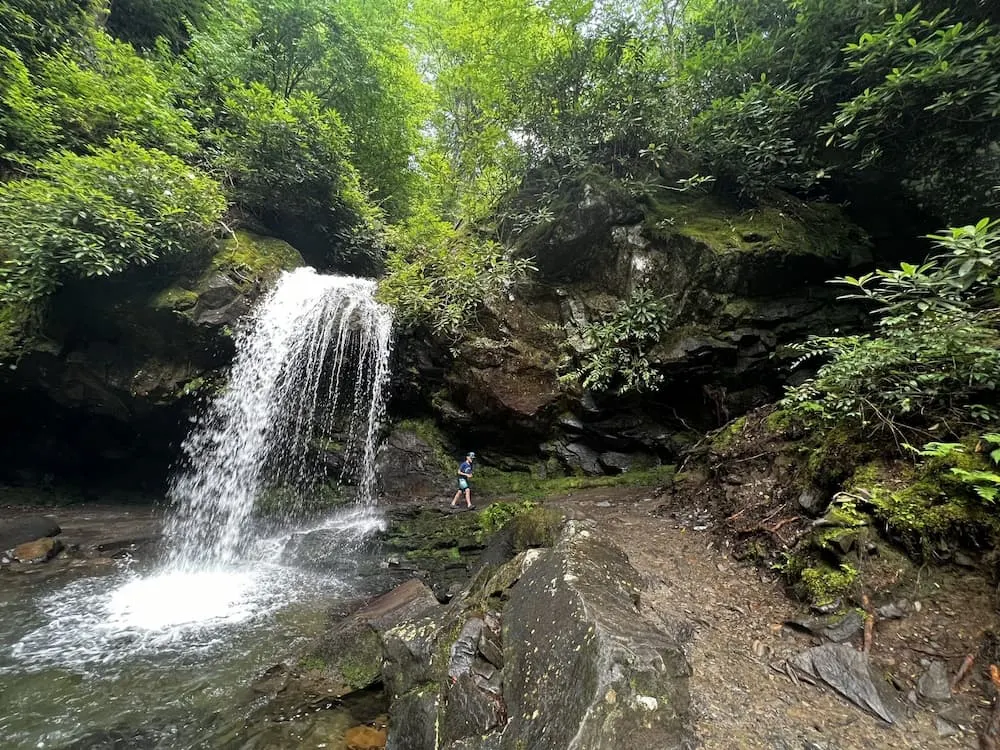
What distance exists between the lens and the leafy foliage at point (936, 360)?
3.57 metres

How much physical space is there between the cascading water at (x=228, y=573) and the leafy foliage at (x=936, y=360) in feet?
21.0

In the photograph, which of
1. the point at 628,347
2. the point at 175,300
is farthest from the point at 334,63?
the point at 628,347

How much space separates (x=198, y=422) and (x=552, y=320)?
325 inches

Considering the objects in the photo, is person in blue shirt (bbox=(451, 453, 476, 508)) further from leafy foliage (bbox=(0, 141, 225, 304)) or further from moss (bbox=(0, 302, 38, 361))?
moss (bbox=(0, 302, 38, 361))

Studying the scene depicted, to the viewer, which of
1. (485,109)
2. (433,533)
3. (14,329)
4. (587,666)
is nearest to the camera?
(587,666)

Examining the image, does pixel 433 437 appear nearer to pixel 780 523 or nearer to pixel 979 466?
pixel 780 523

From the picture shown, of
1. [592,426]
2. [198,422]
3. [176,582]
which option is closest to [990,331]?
[592,426]

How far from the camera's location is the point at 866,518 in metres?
3.56

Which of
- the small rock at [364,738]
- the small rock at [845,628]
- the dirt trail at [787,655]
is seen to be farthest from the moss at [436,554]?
the small rock at [845,628]

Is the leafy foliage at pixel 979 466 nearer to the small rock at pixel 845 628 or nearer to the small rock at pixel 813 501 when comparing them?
the small rock at pixel 813 501

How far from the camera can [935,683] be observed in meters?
2.59

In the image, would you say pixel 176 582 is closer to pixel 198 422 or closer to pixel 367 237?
pixel 198 422

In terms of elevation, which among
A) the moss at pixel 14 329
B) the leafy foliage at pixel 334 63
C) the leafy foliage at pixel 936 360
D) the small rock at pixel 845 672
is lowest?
the small rock at pixel 845 672

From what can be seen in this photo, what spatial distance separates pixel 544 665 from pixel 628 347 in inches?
255
